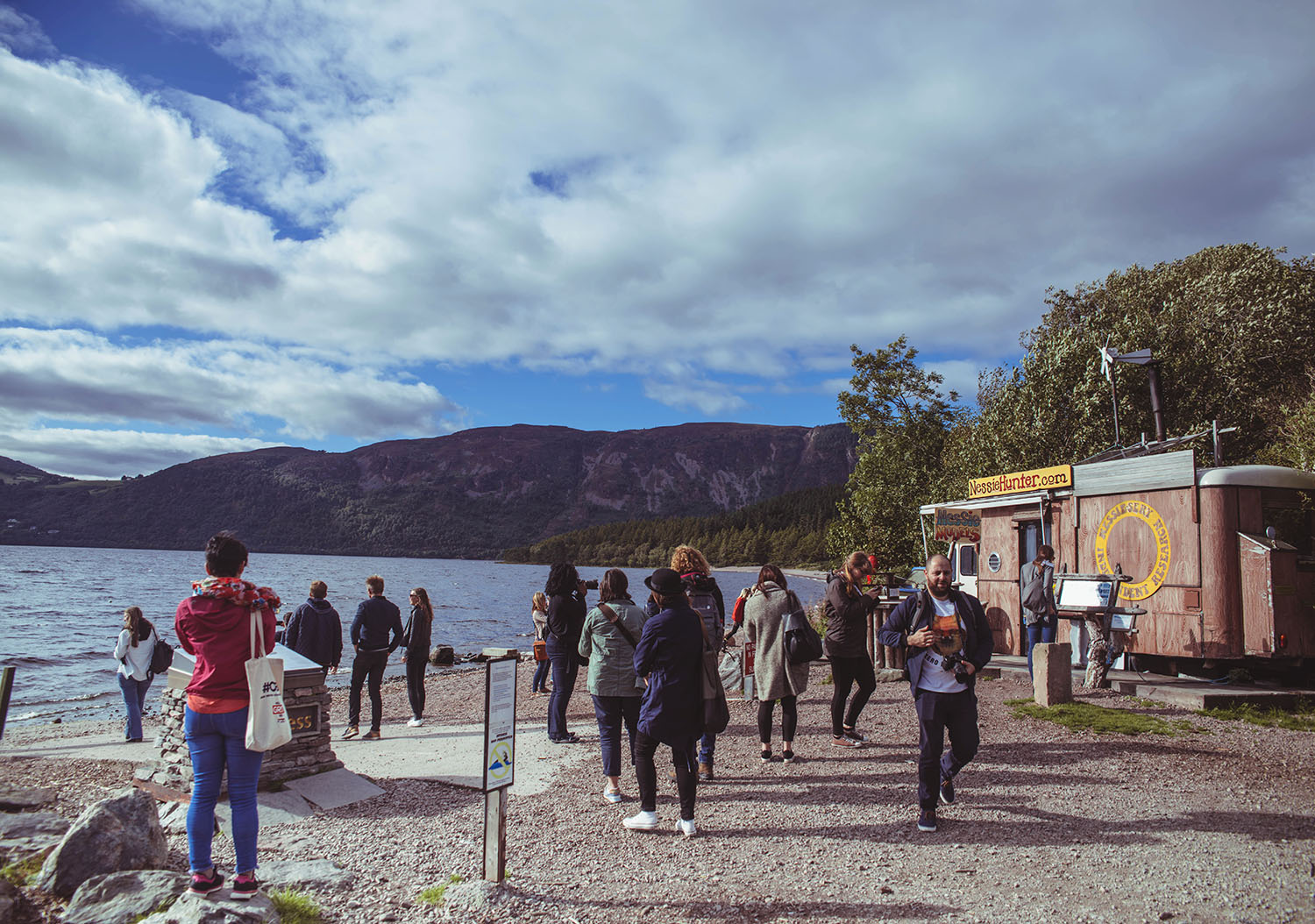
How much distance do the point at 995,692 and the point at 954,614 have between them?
6673 millimetres

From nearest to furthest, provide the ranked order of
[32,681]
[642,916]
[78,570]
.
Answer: [642,916]
[32,681]
[78,570]

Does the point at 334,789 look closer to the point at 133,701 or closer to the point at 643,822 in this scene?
the point at 643,822

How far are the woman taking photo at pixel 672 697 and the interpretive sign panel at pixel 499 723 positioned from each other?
120cm

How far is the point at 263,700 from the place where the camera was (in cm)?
427

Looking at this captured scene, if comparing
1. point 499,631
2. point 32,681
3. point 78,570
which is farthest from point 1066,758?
point 78,570

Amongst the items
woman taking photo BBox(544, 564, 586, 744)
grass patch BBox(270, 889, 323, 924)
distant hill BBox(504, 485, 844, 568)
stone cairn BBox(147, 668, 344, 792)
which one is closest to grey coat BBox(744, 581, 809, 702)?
woman taking photo BBox(544, 564, 586, 744)

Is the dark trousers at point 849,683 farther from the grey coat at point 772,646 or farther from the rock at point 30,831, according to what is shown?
the rock at point 30,831

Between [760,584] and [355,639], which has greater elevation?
[760,584]

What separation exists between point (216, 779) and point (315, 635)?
20.0 ft

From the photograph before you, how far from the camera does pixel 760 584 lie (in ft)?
26.6

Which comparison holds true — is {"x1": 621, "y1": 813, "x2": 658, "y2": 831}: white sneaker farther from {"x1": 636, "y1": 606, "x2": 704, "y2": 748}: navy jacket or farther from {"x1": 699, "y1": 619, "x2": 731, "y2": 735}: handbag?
{"x1": 699, "y1": 619, "x2": 731, "y2": 735}: handbag

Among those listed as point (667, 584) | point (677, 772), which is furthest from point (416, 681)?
point (667, 584)

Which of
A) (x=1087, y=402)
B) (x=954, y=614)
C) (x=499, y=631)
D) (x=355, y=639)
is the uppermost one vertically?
(x=1087, y=402)

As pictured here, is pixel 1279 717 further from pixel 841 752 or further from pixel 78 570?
pixel 78 570
